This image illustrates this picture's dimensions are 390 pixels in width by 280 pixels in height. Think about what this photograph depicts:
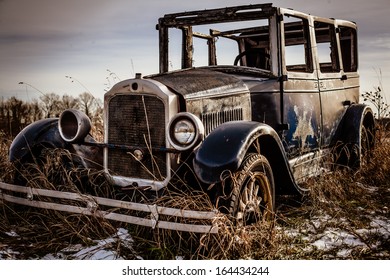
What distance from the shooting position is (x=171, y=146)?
9.20ft

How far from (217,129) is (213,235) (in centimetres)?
58

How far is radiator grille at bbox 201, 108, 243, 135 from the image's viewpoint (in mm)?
2992

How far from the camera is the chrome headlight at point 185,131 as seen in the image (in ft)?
8.56

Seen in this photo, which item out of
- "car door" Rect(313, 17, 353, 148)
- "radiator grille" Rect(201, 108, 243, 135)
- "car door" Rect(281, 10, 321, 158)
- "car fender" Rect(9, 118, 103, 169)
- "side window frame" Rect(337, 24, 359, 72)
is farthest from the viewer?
"side window frame" Rect(337, 24, 359, 72)

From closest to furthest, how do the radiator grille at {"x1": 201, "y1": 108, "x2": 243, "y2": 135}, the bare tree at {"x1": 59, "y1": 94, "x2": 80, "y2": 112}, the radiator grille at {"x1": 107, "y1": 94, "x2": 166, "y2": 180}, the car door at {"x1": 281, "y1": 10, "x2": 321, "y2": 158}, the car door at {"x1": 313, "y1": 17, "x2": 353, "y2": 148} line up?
the radiator grille at {"x1": 107, "y1": 94, "x2": 166, "y2": 180} → the radiator grille at {"x1": 201, "y1": 108, "x2": 243, "y2": 135} → the car door at {"x1": 281, "y1": 10, "x2": 321, "y2": 158} → the bare tree at {"x1": 59, "y1": 94, "x2": 80, "y2": 112} → the car door at {"x1": 313, "y1": 17, "x2": 353, "y2": 148}

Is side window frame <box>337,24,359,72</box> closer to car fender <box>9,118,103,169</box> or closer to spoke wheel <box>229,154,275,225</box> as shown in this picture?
spoke wheel <box>229,154,275,225</box>

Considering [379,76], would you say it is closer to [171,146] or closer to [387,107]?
[387,107]

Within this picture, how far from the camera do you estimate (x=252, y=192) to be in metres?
2.79

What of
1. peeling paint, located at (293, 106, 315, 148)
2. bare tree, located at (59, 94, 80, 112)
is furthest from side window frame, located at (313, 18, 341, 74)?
bare tree, located at (59, 94, 80, 112)

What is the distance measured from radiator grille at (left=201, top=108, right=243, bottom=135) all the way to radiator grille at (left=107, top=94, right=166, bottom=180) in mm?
294

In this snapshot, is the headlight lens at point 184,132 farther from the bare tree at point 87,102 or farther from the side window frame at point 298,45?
the bare tree at point 87,102

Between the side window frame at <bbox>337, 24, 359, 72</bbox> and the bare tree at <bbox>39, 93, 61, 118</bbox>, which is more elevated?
the side window frame at <bbox>337, 24, 359, 72</bbox>

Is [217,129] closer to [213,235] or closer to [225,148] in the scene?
[225,148]
